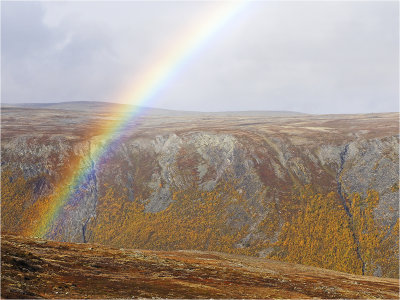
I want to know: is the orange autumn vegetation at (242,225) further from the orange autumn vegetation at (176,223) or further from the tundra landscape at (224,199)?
the tundra landscape at (224,199)

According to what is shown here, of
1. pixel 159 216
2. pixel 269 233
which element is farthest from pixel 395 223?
pixel 159 216

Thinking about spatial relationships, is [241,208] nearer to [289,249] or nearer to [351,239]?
[289,249]

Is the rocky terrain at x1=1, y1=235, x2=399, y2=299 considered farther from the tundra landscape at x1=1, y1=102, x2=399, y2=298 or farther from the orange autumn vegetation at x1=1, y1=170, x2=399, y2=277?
the orange autumn vegetation at x1=1, y1=170, x2=399, y2=277

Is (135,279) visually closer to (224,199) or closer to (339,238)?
(224,199)

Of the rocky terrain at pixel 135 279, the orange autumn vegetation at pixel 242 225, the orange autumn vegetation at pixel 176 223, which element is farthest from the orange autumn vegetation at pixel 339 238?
the rocky terrain at pixel 135 279

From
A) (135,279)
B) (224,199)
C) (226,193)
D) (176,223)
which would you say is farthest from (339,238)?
(135,279)

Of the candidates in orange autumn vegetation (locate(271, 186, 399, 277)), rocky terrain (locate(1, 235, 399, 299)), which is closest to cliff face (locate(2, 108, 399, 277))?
orange autumn vegetation (locate(271, 186, 399, 277))
